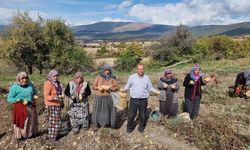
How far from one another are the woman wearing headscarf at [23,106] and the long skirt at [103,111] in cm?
129

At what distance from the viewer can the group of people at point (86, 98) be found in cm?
618

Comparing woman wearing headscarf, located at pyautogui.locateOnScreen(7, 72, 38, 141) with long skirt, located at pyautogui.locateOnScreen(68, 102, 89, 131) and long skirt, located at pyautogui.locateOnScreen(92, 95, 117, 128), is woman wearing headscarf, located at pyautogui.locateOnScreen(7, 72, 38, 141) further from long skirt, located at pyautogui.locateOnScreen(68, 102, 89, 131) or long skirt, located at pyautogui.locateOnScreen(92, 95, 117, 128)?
long skirt, located at pyautogui.locateOnScreen(92, 95, 117, 128)

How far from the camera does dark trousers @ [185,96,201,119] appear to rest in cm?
747

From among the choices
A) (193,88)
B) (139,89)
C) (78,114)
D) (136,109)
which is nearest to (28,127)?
(78,114)

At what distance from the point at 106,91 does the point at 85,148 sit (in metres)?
1.28

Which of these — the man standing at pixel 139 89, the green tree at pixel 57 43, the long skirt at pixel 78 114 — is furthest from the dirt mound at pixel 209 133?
the green tree at pixel 57 43

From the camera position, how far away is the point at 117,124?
752cm

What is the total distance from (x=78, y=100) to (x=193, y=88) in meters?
2.68

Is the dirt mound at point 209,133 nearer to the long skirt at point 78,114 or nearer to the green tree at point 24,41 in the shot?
the long skirt at point 78,114

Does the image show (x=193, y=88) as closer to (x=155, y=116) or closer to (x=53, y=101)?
(x=155, y=116)

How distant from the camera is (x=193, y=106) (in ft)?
24.7

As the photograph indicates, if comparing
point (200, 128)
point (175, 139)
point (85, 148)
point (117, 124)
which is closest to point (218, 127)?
point (200, 128)

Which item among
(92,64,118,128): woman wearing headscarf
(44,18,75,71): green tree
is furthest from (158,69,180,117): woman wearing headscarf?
(44,18,75,71): green tree

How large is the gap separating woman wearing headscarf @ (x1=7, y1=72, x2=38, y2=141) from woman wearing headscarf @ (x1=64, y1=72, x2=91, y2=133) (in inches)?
30.0
